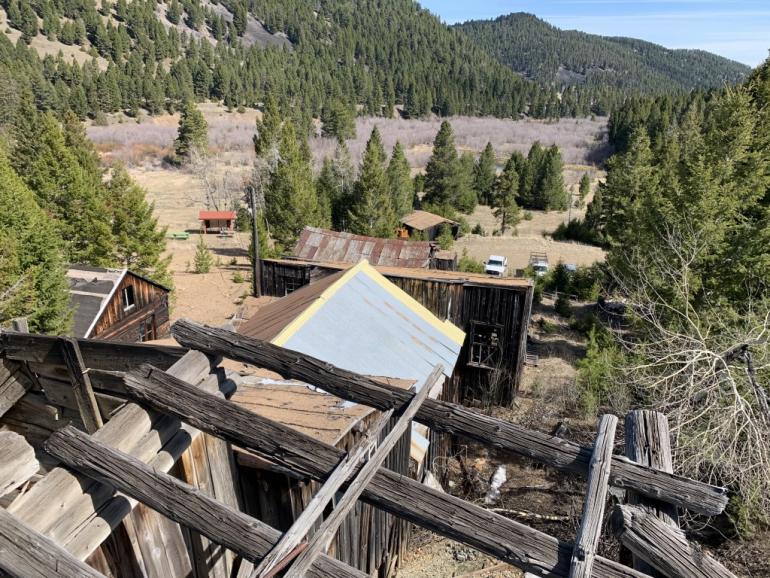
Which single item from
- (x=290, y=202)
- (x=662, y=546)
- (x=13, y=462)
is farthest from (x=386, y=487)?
(x=290, y=202)

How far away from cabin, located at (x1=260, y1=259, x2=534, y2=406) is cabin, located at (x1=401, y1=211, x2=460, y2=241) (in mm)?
24404

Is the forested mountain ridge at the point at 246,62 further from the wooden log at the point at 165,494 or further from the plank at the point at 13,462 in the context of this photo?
the wooden log at the point at 165,494

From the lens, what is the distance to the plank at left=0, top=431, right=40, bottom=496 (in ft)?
6.58

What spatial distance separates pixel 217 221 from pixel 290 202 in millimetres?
12899

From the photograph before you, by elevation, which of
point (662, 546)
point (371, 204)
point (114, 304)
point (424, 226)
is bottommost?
point (424, 226)

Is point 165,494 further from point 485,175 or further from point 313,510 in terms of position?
point 485,175

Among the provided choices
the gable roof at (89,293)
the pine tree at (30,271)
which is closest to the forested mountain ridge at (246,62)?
the gable roof at (89,293)

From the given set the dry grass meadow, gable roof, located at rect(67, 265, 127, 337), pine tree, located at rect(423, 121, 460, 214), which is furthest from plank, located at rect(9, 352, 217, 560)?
Result: pine tree, located at rect(423, 121, 460, 214)

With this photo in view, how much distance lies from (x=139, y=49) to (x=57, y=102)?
49.0 meters

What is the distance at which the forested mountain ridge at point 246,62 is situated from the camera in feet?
292

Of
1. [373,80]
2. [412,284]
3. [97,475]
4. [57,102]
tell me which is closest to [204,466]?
[97,475]

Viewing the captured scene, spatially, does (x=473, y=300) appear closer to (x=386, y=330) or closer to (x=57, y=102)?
(x=386, y=330)

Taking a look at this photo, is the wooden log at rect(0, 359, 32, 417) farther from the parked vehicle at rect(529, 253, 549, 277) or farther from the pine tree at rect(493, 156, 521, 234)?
the pine tree at rect(493, 156, 521, 234)

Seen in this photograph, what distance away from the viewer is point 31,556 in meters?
1.59
